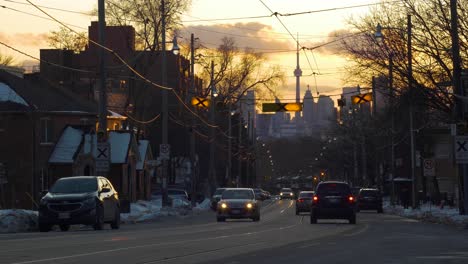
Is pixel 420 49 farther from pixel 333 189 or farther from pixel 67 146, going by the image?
pixel 67 146

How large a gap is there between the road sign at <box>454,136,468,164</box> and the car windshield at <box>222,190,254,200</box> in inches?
412

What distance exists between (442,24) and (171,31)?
32046 millimetres

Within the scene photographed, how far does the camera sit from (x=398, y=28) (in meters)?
44.6

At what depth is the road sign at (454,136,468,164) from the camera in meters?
36.8

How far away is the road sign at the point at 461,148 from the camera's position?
3678 cm

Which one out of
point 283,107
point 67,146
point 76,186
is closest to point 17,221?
point 76,186

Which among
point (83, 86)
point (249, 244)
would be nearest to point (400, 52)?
point (249, 244)

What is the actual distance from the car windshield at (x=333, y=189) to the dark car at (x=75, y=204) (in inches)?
443

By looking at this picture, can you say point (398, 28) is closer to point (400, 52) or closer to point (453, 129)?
point (400, 52)

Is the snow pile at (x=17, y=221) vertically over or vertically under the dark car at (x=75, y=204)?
under

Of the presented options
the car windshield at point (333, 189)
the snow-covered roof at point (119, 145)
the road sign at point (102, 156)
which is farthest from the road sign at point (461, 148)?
the snow-covered roof at point (119, 145)

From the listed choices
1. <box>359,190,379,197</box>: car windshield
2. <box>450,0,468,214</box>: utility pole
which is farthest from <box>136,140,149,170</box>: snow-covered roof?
<box>450,0,468,214</box>: utility pole

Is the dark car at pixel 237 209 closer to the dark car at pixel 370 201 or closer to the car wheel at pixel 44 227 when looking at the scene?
the car wheel at pixel 44 227

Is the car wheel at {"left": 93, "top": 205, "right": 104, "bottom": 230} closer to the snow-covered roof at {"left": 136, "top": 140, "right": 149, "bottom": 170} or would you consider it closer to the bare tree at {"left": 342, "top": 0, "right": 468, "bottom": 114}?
the bare tree at {"left": 342, "top": 0, "right": 468, "bottom": 114}
